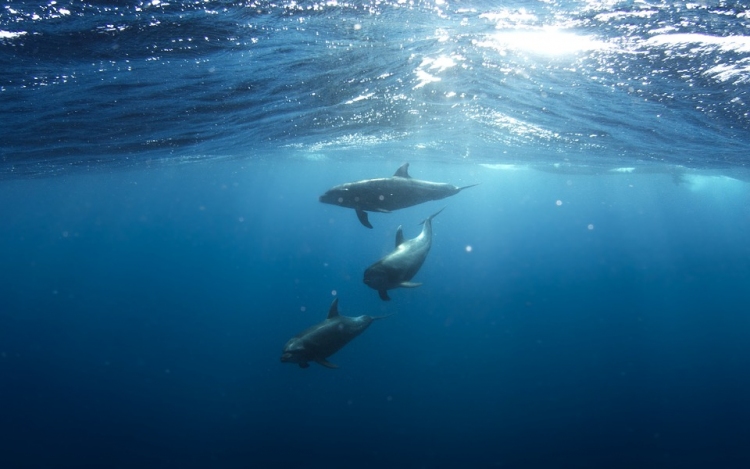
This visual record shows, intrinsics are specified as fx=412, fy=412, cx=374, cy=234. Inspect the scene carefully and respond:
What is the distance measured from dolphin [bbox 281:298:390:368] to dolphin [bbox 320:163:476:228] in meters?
2.01

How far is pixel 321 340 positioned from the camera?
8.20 m

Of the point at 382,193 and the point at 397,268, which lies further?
the point at 382,193

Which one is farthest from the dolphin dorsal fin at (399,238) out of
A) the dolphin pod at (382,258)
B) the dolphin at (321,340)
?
the dolphin at (321,340)

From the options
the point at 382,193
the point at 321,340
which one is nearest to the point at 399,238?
the point at 382,193

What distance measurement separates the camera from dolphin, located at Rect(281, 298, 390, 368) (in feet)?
26.5

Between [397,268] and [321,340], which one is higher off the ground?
[397,268]

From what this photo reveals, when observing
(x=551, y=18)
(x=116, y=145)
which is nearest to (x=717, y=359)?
(x=551, y=18)

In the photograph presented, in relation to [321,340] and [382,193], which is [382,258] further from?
[321,340]

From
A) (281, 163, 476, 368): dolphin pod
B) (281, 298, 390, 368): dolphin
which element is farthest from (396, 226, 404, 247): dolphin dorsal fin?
(281, 298, 390, 368): dolphin

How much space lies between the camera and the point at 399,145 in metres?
29.8

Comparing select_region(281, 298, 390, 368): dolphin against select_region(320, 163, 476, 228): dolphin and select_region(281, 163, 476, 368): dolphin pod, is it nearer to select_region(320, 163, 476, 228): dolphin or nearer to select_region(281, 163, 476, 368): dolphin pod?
select_region(281, 163, 476, 368): dolphin pod

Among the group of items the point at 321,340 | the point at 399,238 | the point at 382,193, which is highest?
the point at 382,193

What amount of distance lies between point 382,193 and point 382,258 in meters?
1.26

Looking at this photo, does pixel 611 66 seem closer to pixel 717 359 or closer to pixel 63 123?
pixel 63 123
